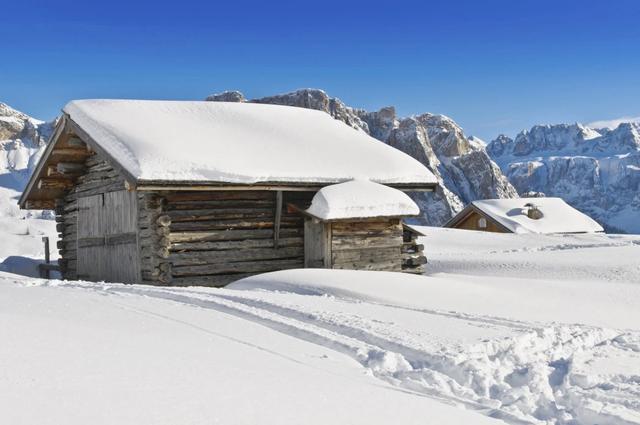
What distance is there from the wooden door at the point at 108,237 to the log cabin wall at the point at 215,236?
1.92 feet

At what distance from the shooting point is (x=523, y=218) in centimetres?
4409

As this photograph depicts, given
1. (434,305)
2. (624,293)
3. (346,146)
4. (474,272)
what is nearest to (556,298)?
(624,293)

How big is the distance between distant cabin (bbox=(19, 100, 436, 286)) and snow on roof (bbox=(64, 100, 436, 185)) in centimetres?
3

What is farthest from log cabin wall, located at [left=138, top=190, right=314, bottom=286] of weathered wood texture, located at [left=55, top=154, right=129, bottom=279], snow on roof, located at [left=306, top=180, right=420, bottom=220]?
weathered wood texture, located at [left=55, top=154, right=129, bottom=279]

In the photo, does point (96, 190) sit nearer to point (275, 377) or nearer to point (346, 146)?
point (346, 146)

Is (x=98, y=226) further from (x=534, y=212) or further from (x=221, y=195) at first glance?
(x=534, y=212)

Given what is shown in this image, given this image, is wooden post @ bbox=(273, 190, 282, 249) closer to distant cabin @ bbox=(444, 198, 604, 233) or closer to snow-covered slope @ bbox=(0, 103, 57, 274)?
distant cabin @ bbox=(444, 198, 604, 233)

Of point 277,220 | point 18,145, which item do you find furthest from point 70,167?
point 18,145

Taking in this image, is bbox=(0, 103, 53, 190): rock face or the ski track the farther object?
bbox=(0, 103, 53, 190): rock face

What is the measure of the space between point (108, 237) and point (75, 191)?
2.82 m

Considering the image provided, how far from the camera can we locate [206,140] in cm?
1541

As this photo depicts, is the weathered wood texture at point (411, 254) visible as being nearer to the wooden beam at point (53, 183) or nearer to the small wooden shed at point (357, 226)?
the small wooden shed at point (357, 226)

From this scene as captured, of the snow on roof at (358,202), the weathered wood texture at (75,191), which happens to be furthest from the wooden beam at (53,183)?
the snow on roof at (358,202)

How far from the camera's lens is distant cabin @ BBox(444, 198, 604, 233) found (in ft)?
141
